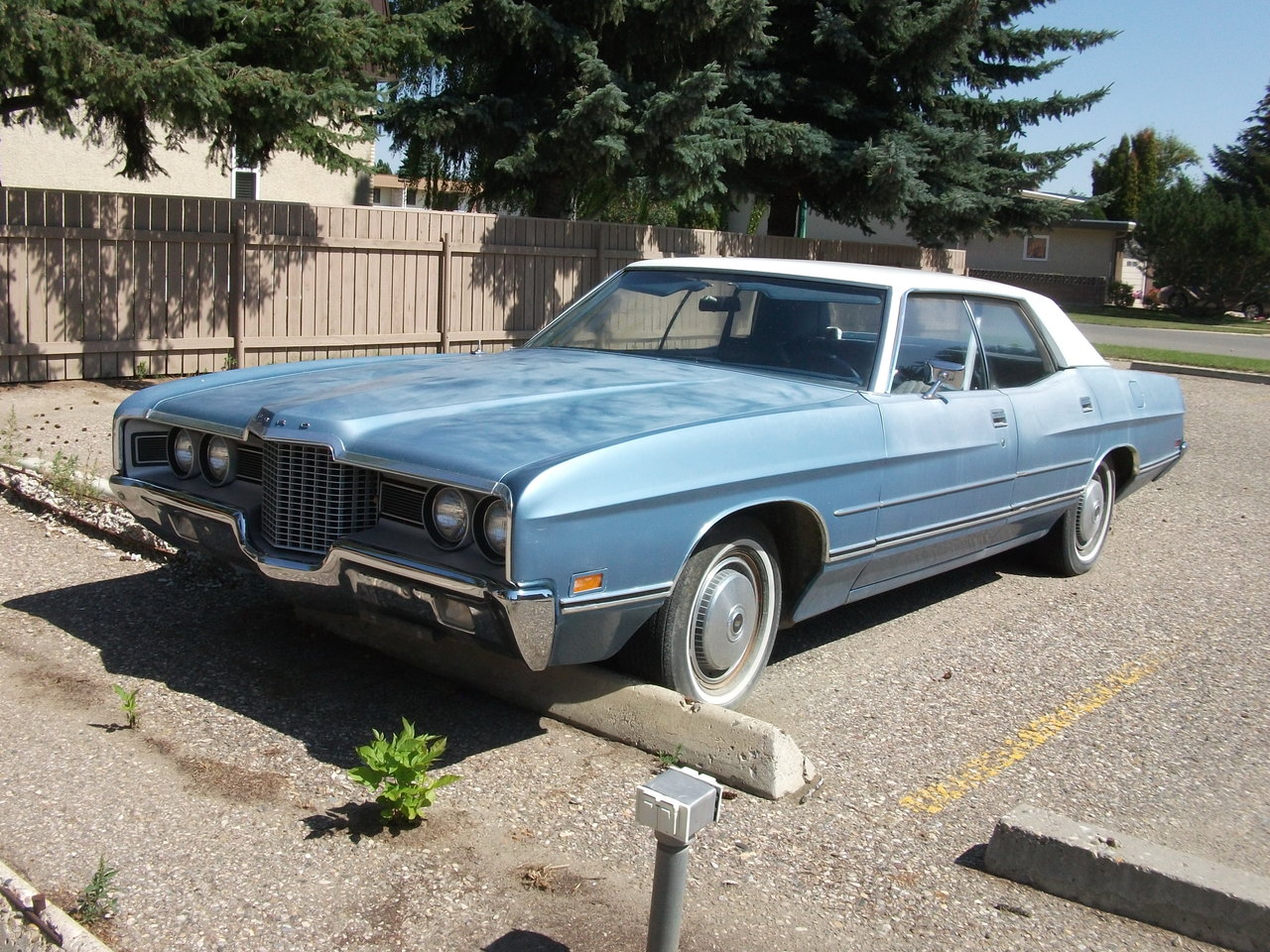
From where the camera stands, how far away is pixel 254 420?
4.19 meters

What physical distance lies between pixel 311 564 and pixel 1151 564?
5.23 m

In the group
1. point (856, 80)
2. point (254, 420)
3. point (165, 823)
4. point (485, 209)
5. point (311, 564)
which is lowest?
point (165, 823)

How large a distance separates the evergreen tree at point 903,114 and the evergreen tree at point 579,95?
2.21 meters

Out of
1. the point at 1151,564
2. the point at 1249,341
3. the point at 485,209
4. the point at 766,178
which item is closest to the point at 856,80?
the point at 766,178

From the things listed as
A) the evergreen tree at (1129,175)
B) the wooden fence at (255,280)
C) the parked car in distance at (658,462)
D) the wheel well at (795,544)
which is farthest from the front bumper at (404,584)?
the evergreen tree at (1129,175)

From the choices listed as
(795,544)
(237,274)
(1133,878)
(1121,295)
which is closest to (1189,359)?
(237,274)

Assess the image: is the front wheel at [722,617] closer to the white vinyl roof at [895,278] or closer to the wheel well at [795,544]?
the wheel well at [795,544]

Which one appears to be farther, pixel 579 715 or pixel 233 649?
pixel 233 649

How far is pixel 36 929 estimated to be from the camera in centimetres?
299

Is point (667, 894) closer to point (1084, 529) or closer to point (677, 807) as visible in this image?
point (677, 807)

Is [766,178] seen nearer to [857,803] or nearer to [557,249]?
[557,249]

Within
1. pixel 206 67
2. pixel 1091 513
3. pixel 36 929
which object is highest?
pixel 206 67

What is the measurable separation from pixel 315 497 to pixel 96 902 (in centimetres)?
142

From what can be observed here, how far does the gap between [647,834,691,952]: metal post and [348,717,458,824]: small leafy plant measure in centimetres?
97
